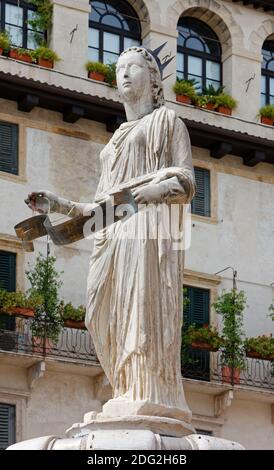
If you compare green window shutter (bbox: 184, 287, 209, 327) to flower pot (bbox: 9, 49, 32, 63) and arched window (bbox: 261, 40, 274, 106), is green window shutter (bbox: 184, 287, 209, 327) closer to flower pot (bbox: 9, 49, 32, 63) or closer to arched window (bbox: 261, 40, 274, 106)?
arched window (bbox: 261, 40, 274, 106)

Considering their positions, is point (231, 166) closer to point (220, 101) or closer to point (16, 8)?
point (220, 101)

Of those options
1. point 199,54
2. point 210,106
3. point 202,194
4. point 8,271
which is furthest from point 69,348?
point 199,54

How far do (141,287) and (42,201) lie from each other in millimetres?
1224

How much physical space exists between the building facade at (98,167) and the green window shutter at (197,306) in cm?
4

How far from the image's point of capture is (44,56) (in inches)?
1615

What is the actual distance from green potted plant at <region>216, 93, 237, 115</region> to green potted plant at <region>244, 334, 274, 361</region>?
5.92 metres

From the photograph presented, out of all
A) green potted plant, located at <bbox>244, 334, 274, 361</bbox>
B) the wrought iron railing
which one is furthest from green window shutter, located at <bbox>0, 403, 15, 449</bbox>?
green potted plant, located at <bbox>244, 334, 274, 361</bbox>

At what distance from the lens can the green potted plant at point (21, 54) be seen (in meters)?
40.6

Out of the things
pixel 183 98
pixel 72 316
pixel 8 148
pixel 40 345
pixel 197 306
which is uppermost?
pixel 183 98

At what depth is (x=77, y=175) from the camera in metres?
40.4

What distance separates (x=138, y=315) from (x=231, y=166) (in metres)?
30.2

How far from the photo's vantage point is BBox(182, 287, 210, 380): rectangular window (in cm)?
3978

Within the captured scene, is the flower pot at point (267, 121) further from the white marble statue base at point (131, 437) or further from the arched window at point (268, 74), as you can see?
the white marble statue base at point (131, 437)

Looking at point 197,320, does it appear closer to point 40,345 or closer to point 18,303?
point 40,345
